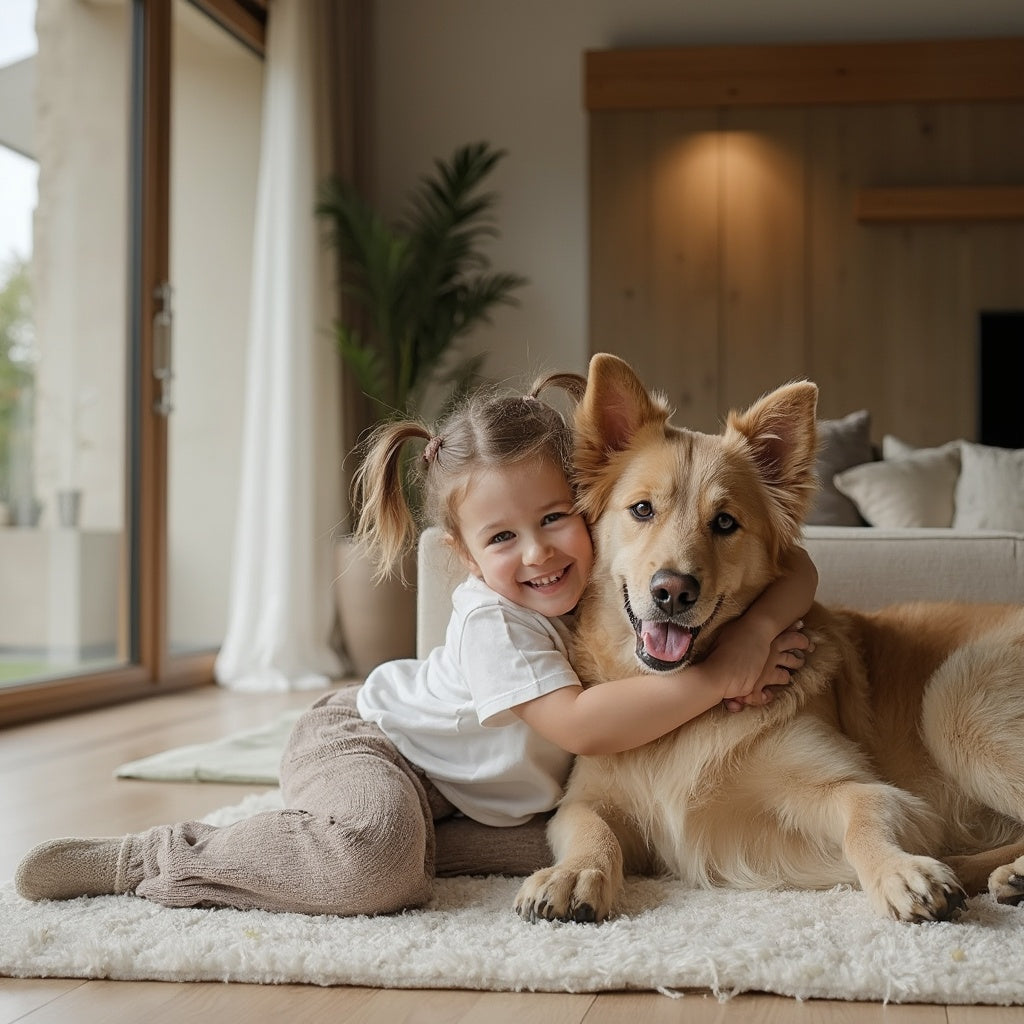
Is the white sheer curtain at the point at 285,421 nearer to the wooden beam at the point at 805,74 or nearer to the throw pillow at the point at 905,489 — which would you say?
the wooden beam at the point at 805,74

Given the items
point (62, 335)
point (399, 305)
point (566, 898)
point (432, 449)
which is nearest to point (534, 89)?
point (399, 305)

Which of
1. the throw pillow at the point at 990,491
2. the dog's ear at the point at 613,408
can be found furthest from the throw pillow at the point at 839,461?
the dog's ear at the point at 613,408

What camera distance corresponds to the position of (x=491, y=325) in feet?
23.0

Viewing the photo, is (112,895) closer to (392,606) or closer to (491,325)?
(392,606)

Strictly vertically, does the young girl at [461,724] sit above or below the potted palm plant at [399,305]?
below


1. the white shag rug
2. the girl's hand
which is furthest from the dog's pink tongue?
the white shag rug

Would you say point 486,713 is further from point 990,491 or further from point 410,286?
point 410,286

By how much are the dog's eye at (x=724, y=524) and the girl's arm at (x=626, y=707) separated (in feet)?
0.64

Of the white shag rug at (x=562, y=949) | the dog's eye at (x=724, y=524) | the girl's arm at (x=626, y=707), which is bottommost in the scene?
the white shag rug at (x=562, y=949)

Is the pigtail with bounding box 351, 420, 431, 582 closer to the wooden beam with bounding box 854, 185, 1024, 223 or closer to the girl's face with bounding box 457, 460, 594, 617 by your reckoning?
the girl's face with bounding box 457, 460, 594, 617

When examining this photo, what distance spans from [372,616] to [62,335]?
2.04 m

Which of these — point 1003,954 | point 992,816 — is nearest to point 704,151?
point 992,816

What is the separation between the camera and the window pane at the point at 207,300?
5559 millimetres

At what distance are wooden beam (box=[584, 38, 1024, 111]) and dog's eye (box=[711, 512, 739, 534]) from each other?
5.19m
